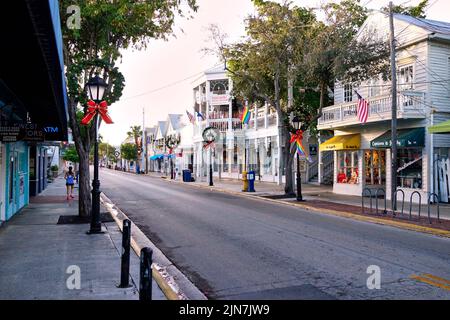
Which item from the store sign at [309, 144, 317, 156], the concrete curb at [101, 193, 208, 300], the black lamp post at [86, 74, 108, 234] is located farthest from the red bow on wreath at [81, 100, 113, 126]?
the store sign at [309, 144, 317, 156]

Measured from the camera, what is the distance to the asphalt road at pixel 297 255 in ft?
20.9

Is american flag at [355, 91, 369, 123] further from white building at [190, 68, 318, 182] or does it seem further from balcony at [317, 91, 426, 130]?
white building at [190, 68, 318, 182]

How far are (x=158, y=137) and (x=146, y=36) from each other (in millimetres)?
63247

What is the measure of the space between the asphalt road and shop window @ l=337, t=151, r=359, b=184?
33.2 feet

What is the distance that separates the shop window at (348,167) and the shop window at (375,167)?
0.68 metres

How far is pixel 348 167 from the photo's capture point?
24531mm

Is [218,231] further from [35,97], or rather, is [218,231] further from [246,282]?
[35,97]

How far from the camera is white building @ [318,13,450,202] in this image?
18391 millimetres

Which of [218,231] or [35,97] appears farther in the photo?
[218,231]

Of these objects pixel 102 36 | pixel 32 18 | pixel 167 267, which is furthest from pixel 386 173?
pixel 32 18

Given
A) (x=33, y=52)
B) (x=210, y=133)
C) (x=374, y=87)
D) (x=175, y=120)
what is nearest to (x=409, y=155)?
(x=374, y=87)

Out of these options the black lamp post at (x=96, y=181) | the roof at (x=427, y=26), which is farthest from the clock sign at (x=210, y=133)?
the black lamp post at (x=96, y=181)

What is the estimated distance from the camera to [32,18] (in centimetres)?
450

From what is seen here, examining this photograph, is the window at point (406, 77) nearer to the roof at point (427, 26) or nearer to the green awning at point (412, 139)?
the roof at point (427, 26)
